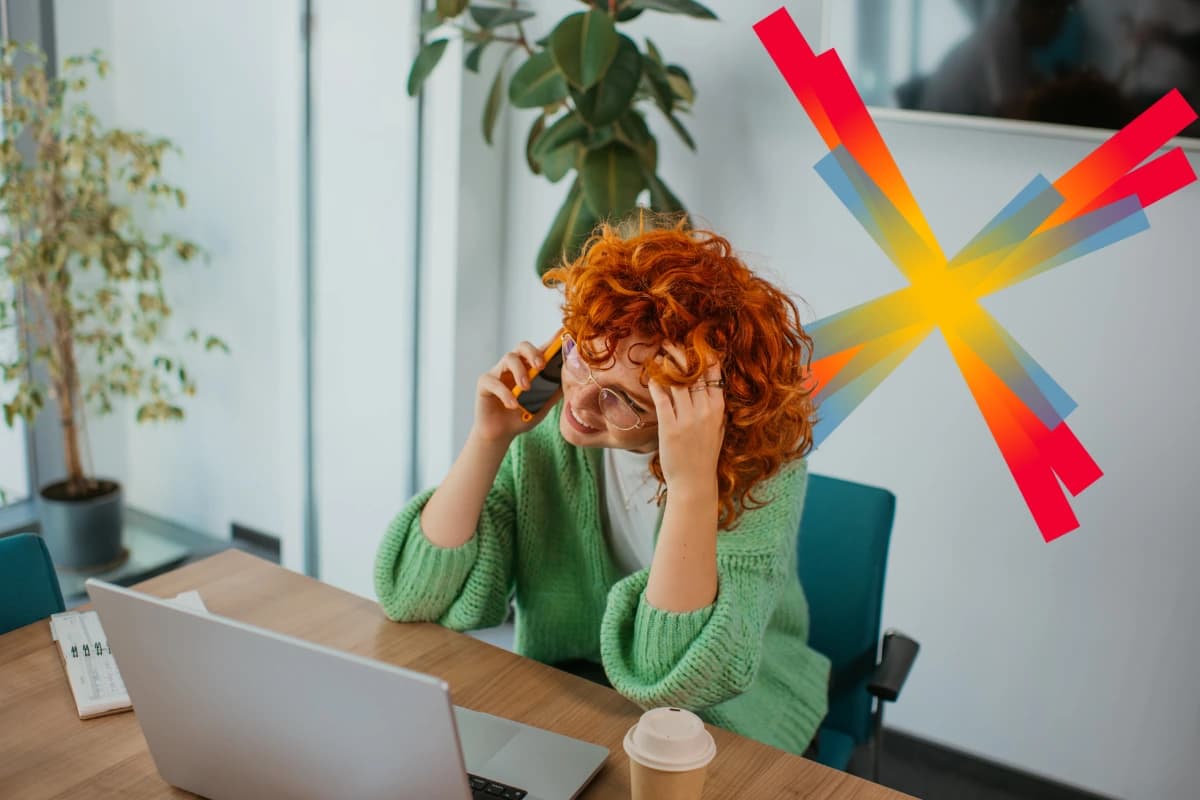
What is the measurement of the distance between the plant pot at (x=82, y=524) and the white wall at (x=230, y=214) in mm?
345

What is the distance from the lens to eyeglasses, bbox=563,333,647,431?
4.17 feet

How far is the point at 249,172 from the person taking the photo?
3.01 metres

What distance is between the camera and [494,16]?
88.5 inches

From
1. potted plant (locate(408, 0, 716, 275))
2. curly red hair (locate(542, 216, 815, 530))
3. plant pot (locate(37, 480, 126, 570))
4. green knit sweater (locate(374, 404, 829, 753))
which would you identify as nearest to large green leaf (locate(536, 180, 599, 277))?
potted plant (locate(408, 0, 716, 275))

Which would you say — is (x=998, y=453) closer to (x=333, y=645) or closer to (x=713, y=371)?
(x=713, y=371)

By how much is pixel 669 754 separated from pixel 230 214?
2541 millimetres

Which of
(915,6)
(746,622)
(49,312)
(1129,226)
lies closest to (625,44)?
(915,6)

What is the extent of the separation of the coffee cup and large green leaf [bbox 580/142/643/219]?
4.43 ft

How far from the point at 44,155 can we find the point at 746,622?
2299 millimetres

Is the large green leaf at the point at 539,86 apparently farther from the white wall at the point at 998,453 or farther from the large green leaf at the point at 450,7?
the white wall at the point at 998,453

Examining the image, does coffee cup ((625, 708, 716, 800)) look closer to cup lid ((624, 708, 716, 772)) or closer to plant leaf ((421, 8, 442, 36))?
cup lid ((624, 708, 716, 772))

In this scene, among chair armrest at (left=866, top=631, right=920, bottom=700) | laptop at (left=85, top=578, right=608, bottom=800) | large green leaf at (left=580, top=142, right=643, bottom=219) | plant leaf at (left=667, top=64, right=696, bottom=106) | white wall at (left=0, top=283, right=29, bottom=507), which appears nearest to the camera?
laptop at (left=85, top=578, right=608, bottom=800)
